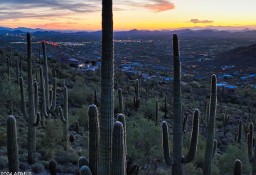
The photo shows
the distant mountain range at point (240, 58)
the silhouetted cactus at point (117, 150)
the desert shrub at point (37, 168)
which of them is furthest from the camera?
the distant mountain range at point (240, 58)

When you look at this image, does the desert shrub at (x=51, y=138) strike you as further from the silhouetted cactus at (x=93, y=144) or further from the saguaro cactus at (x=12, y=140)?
the silhouetted cactus at (x=93, y=144)

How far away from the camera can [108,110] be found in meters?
6.30

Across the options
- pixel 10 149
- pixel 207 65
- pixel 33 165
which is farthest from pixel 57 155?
pixel 207 65

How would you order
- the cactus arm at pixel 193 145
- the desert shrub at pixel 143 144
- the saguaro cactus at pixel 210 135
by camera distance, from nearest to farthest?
1. the cactus arm at pixel 193 145
2. the saguaro cactus at pixel 210 135
3. the desert shrub at pixel 143 144

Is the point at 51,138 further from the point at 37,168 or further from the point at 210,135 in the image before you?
the point at 210,135

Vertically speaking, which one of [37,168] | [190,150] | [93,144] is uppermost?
[93,144]

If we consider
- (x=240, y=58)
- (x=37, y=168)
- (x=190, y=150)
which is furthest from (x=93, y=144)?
(x=240, y=58)

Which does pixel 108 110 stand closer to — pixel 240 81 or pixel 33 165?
pixel 33 165

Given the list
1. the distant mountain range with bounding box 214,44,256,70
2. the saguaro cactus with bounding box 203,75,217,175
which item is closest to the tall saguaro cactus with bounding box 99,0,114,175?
the saguaro cactus with bounding box 203,75,217,175

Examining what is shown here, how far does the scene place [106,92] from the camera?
6.32m

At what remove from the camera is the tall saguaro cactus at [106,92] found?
631cm

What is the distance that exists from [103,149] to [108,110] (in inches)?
29.4

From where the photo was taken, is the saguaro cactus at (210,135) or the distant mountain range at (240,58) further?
the distant mountain range at (240,58)

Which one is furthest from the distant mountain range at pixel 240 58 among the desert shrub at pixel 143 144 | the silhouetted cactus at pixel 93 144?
the silhouetted cactus at pixel 93 144
